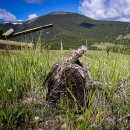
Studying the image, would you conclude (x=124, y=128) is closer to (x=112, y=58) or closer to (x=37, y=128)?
(x=37, y=128)

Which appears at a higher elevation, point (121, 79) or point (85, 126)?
point (121, 79)

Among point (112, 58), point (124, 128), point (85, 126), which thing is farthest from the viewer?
point (112, 58)

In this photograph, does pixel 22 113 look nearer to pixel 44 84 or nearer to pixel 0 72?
pixel 44 84

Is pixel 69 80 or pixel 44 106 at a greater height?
pixel 69 80

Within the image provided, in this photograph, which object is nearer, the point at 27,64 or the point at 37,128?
the point at 37,128

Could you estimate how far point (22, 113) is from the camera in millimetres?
1988

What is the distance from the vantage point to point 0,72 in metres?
2.60

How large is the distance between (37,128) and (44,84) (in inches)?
28.4

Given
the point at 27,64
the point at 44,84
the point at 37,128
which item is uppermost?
the point at 27,64

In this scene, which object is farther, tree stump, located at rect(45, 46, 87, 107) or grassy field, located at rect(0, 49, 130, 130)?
tree stump, located at rect(45, 46, 87, 107)

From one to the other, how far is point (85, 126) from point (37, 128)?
1.82 feet

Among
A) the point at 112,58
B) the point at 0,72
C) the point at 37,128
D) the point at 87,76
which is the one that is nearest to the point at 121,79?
the point at 87,76

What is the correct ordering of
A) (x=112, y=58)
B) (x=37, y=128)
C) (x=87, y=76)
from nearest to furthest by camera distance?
(x=37, y=128)
(x=87, y=76)
(x=112, y=58)

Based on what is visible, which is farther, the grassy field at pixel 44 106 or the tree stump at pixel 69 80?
the tree stump at pixel 69 80
